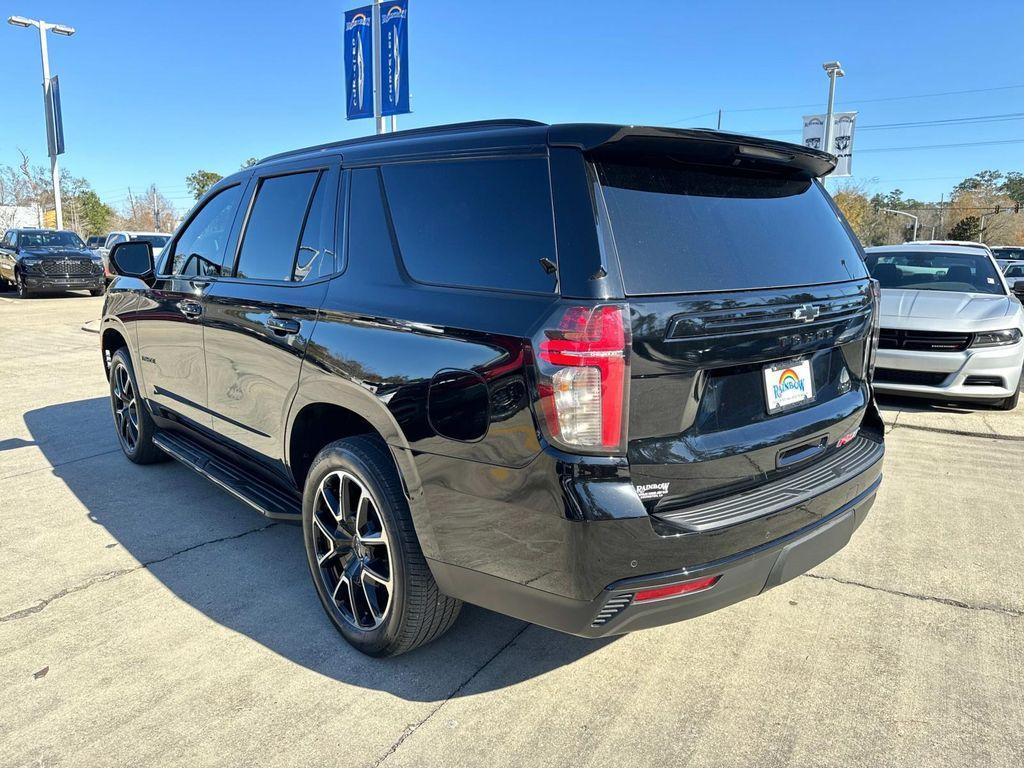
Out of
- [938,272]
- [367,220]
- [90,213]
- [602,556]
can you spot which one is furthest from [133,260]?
A: [90,213]

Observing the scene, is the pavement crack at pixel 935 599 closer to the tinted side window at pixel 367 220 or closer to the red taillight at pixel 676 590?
the red taillight at pixel 676 590

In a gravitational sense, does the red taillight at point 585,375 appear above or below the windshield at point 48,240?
below

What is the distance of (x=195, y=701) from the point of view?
2.58 metres

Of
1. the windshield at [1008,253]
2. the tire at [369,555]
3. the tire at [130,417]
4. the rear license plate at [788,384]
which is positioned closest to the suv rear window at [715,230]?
the rear license plate at [788,384]

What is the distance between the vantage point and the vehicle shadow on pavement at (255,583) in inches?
110

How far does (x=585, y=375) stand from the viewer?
2025 mm

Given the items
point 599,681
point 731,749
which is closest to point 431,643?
point 599,681

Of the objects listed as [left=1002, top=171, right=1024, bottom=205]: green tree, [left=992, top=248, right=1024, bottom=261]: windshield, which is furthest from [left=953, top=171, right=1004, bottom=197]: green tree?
[left=992, top=248, right=1024, bottom=261]: windshield

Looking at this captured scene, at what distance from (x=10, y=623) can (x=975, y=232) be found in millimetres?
84664

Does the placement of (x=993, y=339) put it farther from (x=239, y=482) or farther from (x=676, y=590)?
(x=239, y=482)

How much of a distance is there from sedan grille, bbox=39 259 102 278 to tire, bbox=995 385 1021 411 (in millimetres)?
20649

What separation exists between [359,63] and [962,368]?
8.72 m

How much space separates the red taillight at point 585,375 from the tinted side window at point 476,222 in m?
0.18

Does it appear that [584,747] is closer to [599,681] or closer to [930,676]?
[599,681]
